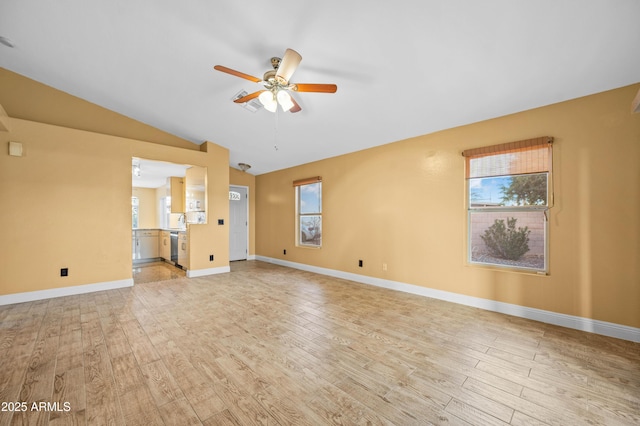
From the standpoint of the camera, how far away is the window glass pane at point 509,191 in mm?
3105

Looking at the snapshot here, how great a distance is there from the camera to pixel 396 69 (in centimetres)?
278

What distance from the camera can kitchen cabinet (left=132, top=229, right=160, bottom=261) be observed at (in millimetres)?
6906

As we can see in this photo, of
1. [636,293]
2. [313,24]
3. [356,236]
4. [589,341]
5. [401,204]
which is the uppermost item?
[313,24]

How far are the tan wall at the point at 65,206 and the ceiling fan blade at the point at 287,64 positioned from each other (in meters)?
3.69

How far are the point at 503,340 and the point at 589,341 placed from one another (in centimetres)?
86

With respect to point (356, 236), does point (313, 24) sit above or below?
above

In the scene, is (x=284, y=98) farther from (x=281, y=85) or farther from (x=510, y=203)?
(x=510, y=203)

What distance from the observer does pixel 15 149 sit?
3656 millimetres

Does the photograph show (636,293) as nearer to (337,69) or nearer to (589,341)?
(589,341)

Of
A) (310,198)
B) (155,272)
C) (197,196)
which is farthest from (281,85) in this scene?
(155,272)

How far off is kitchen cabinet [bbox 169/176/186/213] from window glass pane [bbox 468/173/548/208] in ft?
22.6

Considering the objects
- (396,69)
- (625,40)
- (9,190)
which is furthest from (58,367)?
(625,40)

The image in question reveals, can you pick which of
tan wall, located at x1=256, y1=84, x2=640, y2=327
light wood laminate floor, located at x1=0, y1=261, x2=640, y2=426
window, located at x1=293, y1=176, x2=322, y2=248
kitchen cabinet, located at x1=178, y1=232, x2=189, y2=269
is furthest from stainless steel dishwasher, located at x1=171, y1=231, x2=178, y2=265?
tan wall, located at x1=256, y1=84, x2=640, y2=327

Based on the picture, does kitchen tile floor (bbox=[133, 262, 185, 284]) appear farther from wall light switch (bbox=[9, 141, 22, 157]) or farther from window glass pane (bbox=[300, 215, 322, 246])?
window glass pane (bbox=[300, 215, 322, 246])
